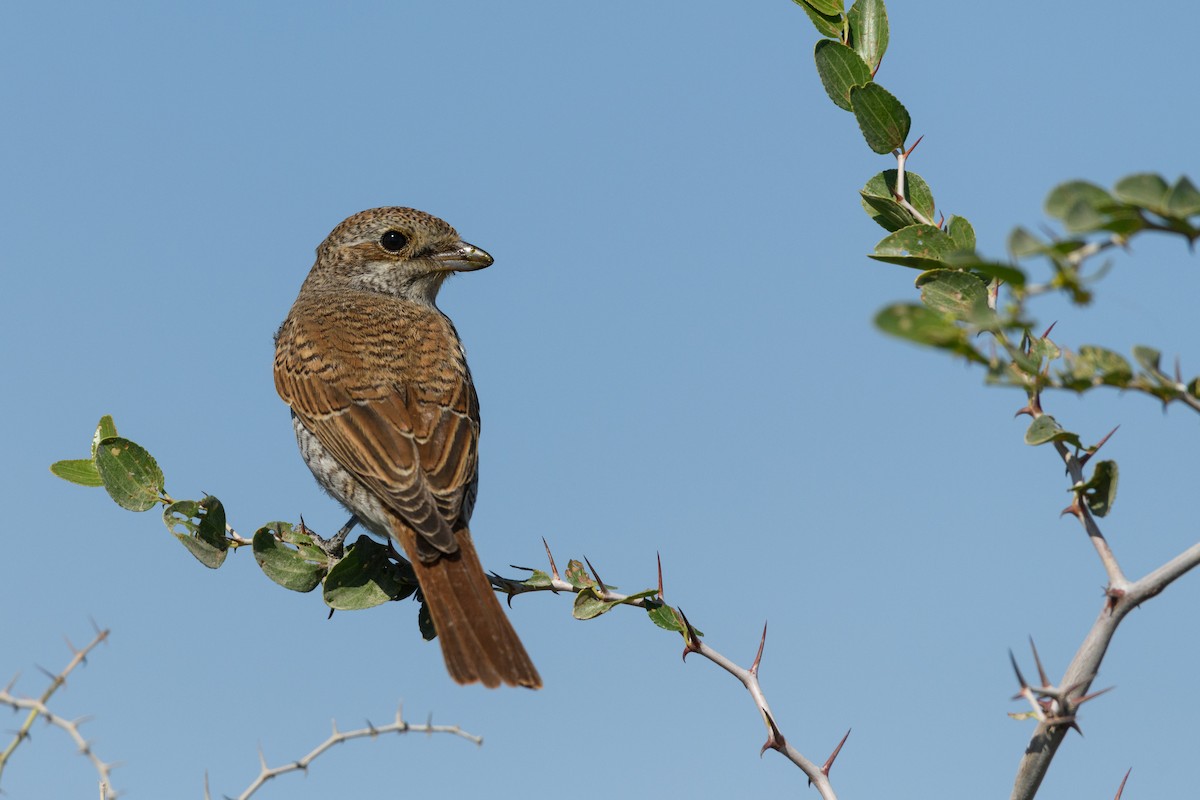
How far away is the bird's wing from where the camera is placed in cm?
480

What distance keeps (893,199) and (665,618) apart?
1.26 metres

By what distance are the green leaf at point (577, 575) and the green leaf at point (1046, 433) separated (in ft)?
4.43

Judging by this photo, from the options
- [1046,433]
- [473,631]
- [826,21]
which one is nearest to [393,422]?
[473,631]

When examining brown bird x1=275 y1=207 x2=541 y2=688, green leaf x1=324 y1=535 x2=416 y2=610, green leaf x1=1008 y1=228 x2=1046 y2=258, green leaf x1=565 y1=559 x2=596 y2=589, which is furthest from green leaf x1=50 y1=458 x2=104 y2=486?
green leaf x1=1008 y1=228 x2=1046 y2=258

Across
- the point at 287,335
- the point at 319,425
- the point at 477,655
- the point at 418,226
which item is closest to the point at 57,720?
the point at 477,655

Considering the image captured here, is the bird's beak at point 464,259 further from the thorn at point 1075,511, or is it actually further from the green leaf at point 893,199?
the thorn at point 1075,511

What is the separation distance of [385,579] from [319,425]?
44.3 inches

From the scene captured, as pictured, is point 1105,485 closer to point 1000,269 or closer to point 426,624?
point 1000,269

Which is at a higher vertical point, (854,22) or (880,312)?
(854,22)

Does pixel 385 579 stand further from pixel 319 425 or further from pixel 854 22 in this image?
pixel 854 22

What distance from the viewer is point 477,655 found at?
4.29m

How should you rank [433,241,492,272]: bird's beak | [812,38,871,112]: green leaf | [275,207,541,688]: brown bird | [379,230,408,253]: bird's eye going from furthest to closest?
[379,230,408,253]: bird's eye, [433,241,492,272]: bird's beak, [275,207,541,688]: brown bird, [812,38,871,112]: green leaf

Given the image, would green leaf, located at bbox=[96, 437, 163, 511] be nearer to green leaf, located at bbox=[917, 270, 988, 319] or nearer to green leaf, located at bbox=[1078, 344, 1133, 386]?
green leaf, located at bbox=[917, 270, 988, 319]

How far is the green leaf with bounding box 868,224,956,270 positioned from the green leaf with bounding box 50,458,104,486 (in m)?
2.49
